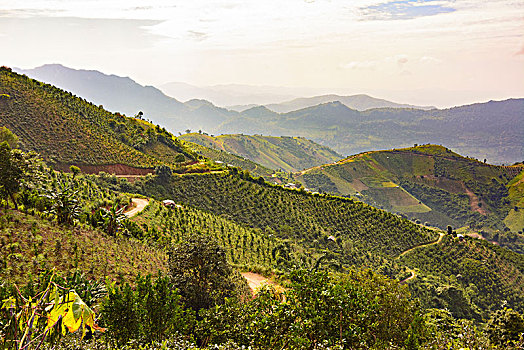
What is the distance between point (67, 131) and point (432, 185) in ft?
519

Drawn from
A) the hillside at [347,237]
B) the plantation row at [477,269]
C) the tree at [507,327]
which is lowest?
the plantation row at [477,269]

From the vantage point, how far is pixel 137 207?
3831 cm

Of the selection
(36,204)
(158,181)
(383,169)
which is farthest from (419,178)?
(36,204)

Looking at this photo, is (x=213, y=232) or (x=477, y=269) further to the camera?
(x=477, y=269)

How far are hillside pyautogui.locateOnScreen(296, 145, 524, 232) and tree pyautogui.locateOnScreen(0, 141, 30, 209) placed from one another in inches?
5039

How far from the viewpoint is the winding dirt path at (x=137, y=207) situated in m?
34.5

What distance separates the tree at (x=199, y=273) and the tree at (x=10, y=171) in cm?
1090

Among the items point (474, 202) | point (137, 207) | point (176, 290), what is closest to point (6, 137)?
point (137, 207)

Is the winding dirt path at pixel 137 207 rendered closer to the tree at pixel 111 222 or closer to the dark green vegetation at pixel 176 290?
the dark green vegetation at pixel 176 290

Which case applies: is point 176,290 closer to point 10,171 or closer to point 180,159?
point 10,171

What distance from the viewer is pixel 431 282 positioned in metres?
48.1

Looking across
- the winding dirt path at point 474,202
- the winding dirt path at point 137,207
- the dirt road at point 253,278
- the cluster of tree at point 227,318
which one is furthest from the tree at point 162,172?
the winding dirt path at point 474,202

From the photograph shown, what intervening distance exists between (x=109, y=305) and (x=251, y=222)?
40.0 m

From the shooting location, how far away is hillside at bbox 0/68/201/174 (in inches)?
1987
